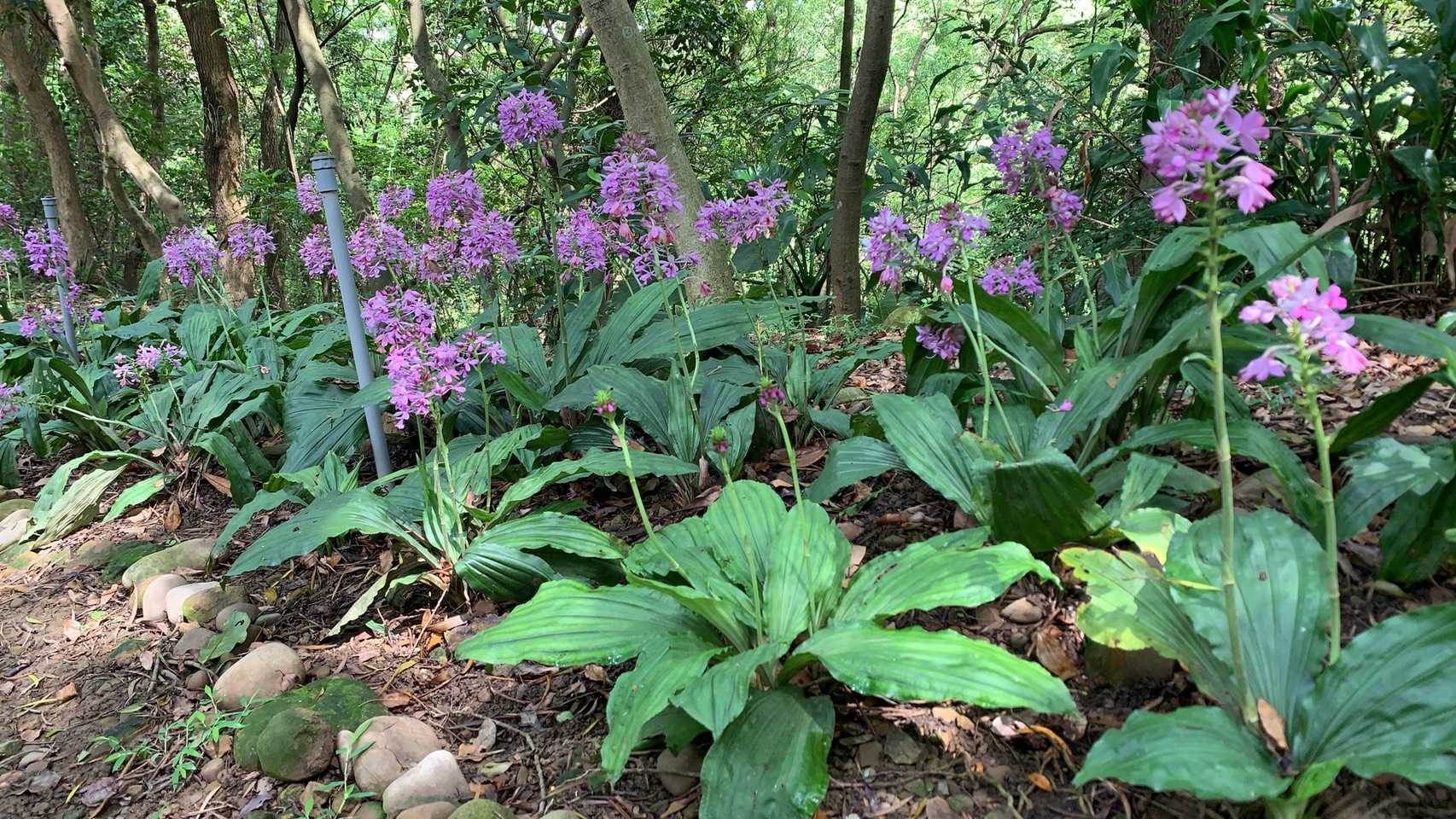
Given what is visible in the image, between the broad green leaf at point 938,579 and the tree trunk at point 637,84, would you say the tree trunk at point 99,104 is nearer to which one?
the tree trunk at point 637,84

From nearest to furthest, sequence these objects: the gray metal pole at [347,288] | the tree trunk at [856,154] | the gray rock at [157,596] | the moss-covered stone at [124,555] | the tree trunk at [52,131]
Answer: the gray rock at [157,596] → the gray metal pole at [347,288] → the moss-covered stone at [124,555] → the tree trunk at [856,154] → the tree trunk at [52,131]

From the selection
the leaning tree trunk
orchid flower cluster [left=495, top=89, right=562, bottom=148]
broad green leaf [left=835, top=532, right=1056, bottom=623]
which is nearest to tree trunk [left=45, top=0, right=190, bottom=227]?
the leaning tree trunk

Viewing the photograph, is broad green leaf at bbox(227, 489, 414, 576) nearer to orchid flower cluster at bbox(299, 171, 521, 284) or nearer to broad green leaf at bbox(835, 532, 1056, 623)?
orchid flower cluster at bbox(299, 171, 521, 284)

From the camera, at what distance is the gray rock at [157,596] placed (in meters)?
2.52

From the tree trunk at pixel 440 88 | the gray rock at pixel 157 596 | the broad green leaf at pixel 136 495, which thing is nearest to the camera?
the gray rock at pixel 157 596

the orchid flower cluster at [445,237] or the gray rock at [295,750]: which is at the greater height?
the orchid flower cluster at [445,237]

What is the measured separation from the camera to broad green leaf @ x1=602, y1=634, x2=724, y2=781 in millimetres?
1325

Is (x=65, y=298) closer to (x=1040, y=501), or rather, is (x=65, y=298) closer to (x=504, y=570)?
(x=504, y=570)

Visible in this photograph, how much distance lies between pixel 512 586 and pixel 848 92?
12.5 ft

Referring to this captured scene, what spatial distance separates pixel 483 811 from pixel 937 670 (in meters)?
0.83

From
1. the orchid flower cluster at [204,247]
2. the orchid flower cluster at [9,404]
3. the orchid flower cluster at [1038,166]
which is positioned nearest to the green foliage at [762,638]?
the orchid flower cluster at [1038,166]

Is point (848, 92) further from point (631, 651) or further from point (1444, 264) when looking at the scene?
point (631, 651)

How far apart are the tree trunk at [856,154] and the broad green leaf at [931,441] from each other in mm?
1974

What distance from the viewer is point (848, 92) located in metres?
4.88
